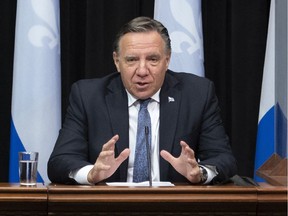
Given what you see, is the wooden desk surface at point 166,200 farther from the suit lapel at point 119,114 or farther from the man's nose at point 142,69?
Result: the man's nose at point 142,69

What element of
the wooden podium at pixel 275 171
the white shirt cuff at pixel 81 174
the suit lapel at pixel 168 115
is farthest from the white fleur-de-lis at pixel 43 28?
the wooden podium at pixel 275 171

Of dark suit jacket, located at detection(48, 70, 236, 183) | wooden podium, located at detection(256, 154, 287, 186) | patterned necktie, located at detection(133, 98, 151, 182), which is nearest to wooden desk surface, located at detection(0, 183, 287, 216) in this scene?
wooden podium, located at detection(256, 154, 287, 186)

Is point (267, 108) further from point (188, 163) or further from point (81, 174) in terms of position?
point (81, 174)

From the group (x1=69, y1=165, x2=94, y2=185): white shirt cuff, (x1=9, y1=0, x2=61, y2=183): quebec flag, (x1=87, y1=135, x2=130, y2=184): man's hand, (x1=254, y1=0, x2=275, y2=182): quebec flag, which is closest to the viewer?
(x1=87, y1=135, x2=130, y2=184): man's hand

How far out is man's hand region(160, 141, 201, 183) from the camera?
2586 millimetres

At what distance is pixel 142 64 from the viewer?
322 cm

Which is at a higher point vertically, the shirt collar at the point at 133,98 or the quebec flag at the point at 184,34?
the quebec flag at the point at 184,34

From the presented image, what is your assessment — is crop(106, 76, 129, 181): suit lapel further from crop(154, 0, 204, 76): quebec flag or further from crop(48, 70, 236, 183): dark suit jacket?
crop(154, 0, 204, 76): quebec flag

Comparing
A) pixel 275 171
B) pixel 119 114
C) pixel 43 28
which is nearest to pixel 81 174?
pixel 119 114

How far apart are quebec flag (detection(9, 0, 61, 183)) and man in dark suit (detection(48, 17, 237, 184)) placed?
550mm

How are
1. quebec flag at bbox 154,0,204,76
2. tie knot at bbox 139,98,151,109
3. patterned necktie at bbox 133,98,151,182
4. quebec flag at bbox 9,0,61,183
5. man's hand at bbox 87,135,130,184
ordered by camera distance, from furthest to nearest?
1. quebec flag at bbox 154,0,204,76
2. quebec flag at bbox 9,0,61,183
3. tie knot at bbox 139,98,151,109
4. patterned necktie at bbox 133,98,151,182
5. man's hand at bbox 87,135,130,184

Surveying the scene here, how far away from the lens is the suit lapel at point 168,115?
125 inches
